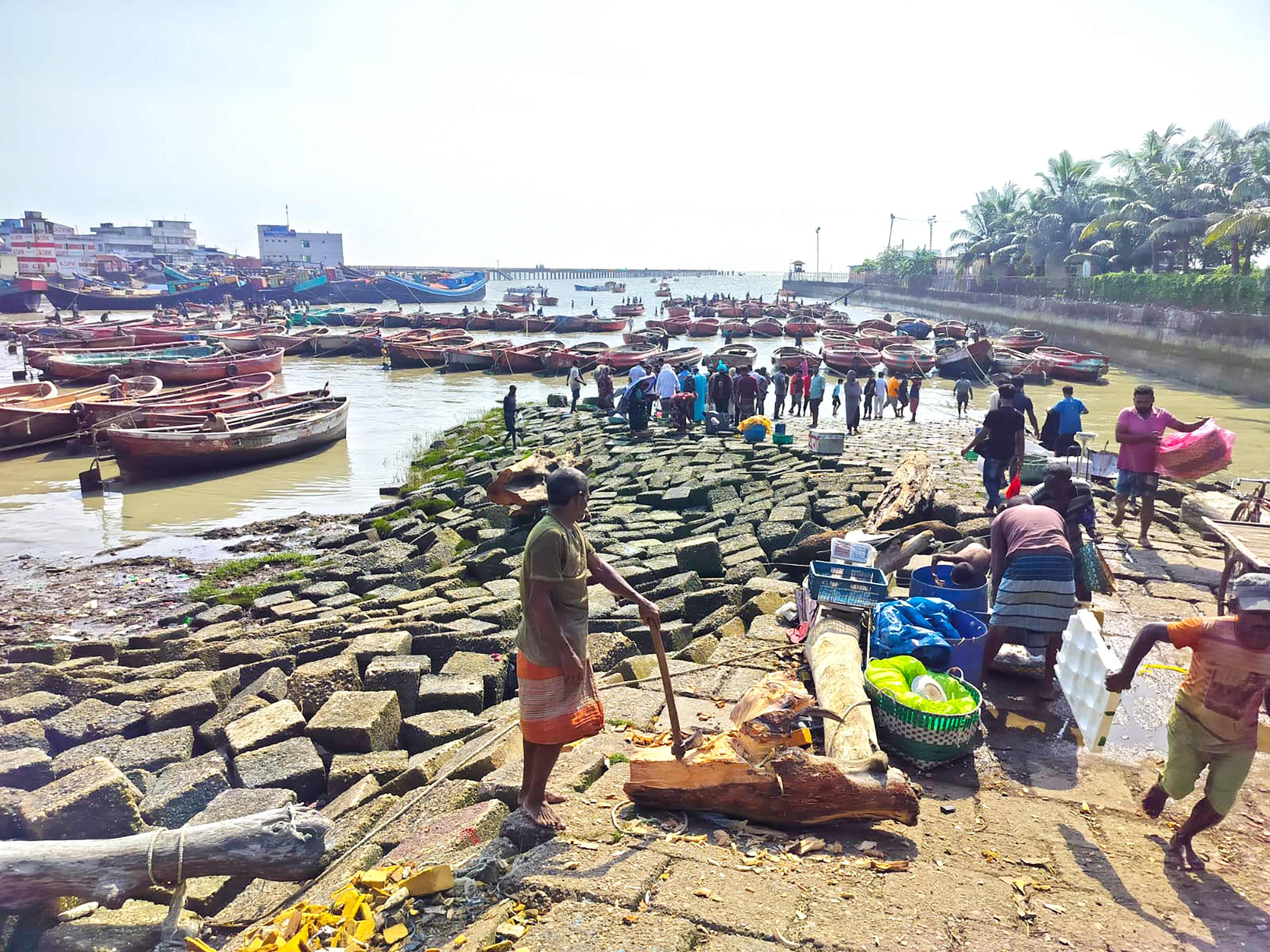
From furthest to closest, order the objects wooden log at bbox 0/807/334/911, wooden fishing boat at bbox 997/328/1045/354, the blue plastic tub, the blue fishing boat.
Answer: the blue fishing boat, wooden fishing boat at bbox 997/328/1045/354, the blue plastic tub, wooden log at bbox 0/807/334/911

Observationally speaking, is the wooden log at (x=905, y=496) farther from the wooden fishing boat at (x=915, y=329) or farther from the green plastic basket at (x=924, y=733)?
the wooden fishing boat at (x=915, y=329)

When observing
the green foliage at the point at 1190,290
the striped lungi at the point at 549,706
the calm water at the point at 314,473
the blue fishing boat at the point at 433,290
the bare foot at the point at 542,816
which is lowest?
the calm water at the point at 314,473

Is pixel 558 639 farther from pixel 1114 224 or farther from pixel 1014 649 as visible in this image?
pixel 1114 224

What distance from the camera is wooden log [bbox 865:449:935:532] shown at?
807cm

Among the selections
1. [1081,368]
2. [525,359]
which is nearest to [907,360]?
[1081,368]

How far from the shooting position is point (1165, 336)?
105ft

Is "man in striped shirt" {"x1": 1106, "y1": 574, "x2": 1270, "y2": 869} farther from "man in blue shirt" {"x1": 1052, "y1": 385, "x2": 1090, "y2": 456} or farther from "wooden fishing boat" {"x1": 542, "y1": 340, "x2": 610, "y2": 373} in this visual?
"wooden fishing boat" {"x1": 542, "y1": 340, "x2": 610, "y2": 373}

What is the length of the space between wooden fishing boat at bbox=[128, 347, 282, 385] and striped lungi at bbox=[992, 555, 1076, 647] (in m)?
28.9

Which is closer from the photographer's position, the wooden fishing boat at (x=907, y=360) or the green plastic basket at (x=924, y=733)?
the green plastic basket at (x=924, y=733)

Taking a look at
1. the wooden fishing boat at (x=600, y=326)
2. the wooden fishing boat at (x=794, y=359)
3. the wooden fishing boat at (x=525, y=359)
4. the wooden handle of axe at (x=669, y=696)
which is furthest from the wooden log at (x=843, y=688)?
the wooden fishing boat at (x=600, y=326)

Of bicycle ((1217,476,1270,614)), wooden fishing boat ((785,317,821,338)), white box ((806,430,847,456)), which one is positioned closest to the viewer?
bicycle ((1217,476,1270,614))

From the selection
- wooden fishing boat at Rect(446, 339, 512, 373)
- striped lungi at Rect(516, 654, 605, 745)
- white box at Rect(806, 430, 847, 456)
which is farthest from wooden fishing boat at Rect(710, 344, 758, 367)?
striped lungi at Rect(516, 654, 605, 745)

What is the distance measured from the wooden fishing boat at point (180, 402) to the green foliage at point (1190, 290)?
109ft

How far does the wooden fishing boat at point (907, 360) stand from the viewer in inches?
1168
